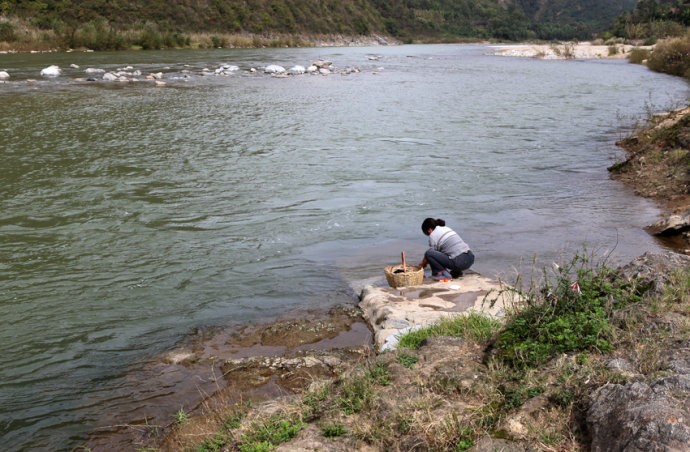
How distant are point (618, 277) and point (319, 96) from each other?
998 inches

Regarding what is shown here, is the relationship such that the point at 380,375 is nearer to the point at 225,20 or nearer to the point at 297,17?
the point at 225,20

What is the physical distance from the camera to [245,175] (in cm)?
1495

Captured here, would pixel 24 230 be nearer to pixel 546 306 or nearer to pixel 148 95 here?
pixel 546 306

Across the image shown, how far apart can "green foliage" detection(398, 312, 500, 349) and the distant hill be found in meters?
53.9

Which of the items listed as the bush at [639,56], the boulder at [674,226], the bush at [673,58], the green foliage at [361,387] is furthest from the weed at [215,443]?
the bush at [639,56]

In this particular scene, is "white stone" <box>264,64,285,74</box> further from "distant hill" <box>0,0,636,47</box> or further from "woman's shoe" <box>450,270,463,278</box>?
"woman's shoe" <box>450,270,463,278</box>

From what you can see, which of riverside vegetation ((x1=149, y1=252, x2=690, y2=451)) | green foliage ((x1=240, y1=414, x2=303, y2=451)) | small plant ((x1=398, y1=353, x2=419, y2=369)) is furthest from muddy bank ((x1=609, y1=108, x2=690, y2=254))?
green foliage ((x1=240, y1=414, x2=303, y2=451))

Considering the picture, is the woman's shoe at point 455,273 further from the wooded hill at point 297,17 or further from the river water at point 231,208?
the wooded hill at point 297,17

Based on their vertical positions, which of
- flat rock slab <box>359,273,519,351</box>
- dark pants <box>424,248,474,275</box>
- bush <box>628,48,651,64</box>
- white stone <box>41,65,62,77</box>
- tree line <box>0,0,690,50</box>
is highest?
tree line <box>0,0,690,50</box>

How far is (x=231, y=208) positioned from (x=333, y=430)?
8.51 meters

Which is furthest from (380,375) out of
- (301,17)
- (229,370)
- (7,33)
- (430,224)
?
(301,17)

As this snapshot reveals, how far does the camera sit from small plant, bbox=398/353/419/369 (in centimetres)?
520

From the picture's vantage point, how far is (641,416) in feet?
11.7

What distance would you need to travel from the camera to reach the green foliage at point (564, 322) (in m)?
4.71
